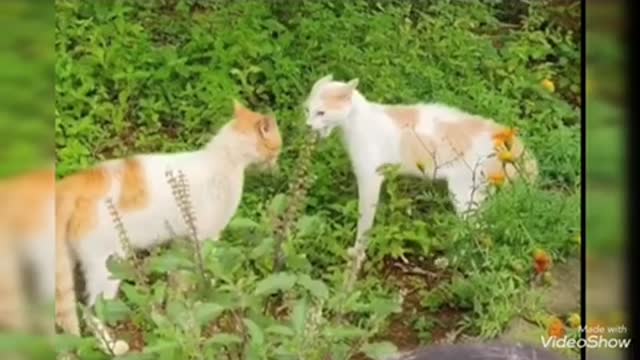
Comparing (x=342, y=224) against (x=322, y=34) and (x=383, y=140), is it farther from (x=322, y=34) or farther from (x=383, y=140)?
(x=322, y=34)

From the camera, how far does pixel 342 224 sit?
2.28m

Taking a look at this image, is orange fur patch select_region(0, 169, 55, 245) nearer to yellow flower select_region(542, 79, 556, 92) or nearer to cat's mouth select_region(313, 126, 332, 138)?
cat's mouth select_region(313, 126, 332, 138)

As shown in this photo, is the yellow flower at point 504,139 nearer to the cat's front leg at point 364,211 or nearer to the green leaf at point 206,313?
the cat's front leg at point 364,211

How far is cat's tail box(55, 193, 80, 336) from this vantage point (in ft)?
7.17

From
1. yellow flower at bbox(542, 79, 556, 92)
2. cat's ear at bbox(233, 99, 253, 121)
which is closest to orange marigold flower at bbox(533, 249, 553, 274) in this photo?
yellow flower at bbox(542, 79, 556, 92)

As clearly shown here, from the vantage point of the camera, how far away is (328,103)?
89.0 inches

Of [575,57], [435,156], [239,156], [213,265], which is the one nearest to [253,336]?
[213,265]

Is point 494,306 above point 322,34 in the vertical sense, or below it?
below

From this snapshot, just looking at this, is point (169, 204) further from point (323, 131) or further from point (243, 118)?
point (323, 131)

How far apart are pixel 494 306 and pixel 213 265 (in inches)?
21.8

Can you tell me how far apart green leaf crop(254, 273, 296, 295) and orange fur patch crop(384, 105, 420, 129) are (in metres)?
0.36

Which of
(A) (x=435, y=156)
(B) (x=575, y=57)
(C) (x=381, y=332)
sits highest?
(B) (x=575, y=57)

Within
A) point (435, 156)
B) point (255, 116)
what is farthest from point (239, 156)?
point (435, 156)

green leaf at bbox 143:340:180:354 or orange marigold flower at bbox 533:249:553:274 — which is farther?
orange marigold flower at bbox 533:249:553:274
